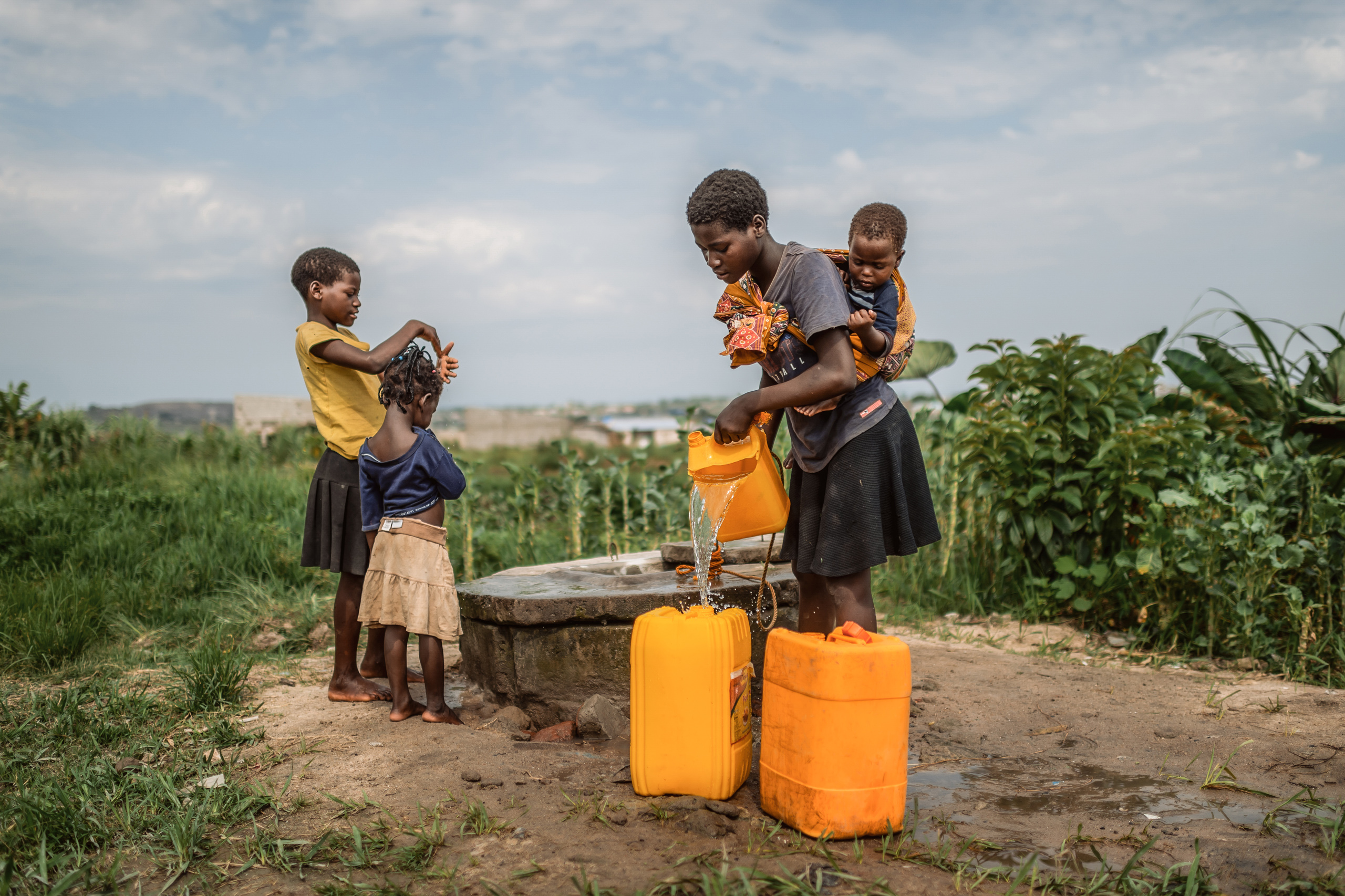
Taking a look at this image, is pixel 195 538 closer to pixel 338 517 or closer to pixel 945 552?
pixel 338 517

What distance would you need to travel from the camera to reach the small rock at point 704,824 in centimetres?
221

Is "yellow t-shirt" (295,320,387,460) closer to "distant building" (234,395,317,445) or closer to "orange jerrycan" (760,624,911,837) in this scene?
"orange jerrycan" (760,624,911,837)

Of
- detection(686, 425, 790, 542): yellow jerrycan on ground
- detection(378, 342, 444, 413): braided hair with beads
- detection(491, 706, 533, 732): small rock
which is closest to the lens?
detection(686, 425, 790, 542): yellow jerrycan on ground

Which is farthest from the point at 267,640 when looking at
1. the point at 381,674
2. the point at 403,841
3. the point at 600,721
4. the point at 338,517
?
the point at 403,841

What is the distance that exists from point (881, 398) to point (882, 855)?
1.18 meters

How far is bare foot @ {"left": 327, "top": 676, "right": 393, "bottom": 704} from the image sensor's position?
3.47 meters

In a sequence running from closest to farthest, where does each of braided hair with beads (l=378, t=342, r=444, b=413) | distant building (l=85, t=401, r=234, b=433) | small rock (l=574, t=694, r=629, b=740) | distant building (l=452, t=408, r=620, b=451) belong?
small rock (l=574, t=694, r=629, b=740) < braided hair with beads (l=378, t=342, r=444, b=413) < distant building (l=85, t=401, r=234, b=433) < distant building (l=452, t=408, r=620, b=451)

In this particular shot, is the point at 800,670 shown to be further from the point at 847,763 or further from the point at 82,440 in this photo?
the point at 82,440

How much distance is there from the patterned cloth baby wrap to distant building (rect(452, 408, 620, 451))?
1214cm

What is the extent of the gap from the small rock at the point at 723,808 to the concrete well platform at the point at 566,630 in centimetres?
74

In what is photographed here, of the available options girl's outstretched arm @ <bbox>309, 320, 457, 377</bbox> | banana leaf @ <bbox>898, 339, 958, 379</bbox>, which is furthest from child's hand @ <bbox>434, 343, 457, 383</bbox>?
banana leaf @ <bbox>898, 339, 958, 379</bbox>

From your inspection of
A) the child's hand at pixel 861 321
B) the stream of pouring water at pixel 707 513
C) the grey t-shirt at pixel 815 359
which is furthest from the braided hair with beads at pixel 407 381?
the child's hand at pixel 861 321

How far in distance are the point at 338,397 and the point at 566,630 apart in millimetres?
1310

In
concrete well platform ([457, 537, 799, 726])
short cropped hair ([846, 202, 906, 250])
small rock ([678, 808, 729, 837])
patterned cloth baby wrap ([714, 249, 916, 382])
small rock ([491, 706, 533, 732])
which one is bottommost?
small rock ([491, 706, 533, 732])
